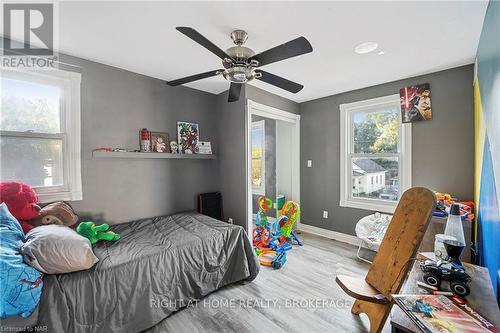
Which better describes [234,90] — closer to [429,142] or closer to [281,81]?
[281,81]

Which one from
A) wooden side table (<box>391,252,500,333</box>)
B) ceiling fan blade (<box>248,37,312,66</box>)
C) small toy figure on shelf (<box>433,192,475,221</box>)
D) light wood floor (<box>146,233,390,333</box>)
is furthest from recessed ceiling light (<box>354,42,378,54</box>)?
light wood floor (<box>146,233,390,333</box>)

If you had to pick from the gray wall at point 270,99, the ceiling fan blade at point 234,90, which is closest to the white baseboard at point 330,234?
the gray wall at point 270,99

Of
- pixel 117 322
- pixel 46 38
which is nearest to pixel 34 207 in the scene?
pixel 117 322

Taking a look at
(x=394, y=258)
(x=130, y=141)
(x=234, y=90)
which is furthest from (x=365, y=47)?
(x=130, y=141)

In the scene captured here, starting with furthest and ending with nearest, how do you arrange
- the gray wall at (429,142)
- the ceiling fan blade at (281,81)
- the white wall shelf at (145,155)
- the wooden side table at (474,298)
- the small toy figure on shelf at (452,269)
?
1. the gray wall at (429,142)
2. the white wall shelf at (145,155)
3. the ceiling fan blade at (281,81)
4. the small toy figure on shelf at (452,269)
5. the wooden side table at (474,298)

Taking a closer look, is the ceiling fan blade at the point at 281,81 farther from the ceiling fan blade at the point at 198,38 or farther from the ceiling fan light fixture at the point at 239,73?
the ceiling fan blade at the point at 198,38

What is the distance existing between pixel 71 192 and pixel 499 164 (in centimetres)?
349

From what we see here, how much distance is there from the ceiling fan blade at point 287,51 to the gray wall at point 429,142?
235cm

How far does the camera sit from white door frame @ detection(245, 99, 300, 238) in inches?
124

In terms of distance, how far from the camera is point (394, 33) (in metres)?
1.87

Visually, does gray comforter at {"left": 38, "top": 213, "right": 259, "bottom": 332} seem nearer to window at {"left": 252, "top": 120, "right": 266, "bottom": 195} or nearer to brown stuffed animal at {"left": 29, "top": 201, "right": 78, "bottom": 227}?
brown stuffed animal at {"left": 29, "top": 201, "right": 78, "bottom": 227}

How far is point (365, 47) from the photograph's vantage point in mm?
2121

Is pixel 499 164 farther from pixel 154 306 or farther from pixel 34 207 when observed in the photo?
pixel 34 207

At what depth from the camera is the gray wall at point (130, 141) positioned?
2.40 m
